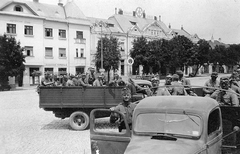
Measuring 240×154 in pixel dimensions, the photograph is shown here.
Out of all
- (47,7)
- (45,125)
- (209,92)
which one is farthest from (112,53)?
(209,92)

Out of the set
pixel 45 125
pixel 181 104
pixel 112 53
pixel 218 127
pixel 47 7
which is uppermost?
pixel 47 7

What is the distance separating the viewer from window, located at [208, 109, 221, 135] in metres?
4.31

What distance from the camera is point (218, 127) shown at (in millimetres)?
4719

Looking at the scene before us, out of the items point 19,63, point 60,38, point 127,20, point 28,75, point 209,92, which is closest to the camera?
point 209,92

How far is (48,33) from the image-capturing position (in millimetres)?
38188

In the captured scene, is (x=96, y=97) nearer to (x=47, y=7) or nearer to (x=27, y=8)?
(x=27, y=8)

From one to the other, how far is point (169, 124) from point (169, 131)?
11 centimetres

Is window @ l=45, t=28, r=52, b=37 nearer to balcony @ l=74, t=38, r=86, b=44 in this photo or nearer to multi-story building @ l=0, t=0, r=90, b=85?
multi-story building @ l=0, t=0, r=90, b=85

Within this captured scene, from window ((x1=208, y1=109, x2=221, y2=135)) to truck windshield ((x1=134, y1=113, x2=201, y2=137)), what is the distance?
280mm

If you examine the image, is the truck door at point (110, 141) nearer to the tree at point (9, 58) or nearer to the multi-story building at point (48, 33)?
the tree at point (9, 58)

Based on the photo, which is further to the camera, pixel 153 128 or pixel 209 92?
pixel 209 92

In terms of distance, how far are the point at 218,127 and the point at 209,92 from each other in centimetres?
299

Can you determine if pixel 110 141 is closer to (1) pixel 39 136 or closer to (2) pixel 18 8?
(1) pixel 39 136

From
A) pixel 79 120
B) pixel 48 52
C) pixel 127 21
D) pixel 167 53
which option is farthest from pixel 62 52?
pixel 79 120
